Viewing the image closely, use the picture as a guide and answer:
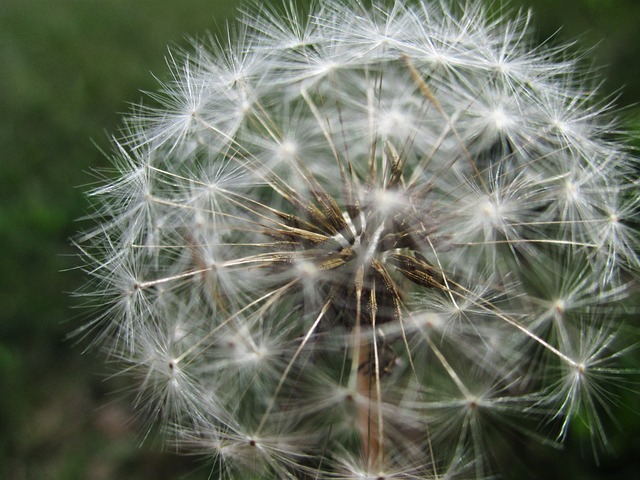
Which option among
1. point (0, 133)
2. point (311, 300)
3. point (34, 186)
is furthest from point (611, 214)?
point (0, 133)

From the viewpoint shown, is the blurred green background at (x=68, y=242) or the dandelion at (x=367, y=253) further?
the blurred green background at (x=68, y=242)

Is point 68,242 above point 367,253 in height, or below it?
above

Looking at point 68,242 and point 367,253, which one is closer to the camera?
point 367,253

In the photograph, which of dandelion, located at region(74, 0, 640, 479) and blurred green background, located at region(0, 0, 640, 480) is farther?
blurred green background, located at region(0, 0, 640, 480)

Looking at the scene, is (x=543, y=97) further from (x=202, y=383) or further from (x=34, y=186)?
(x=34, y=186)
